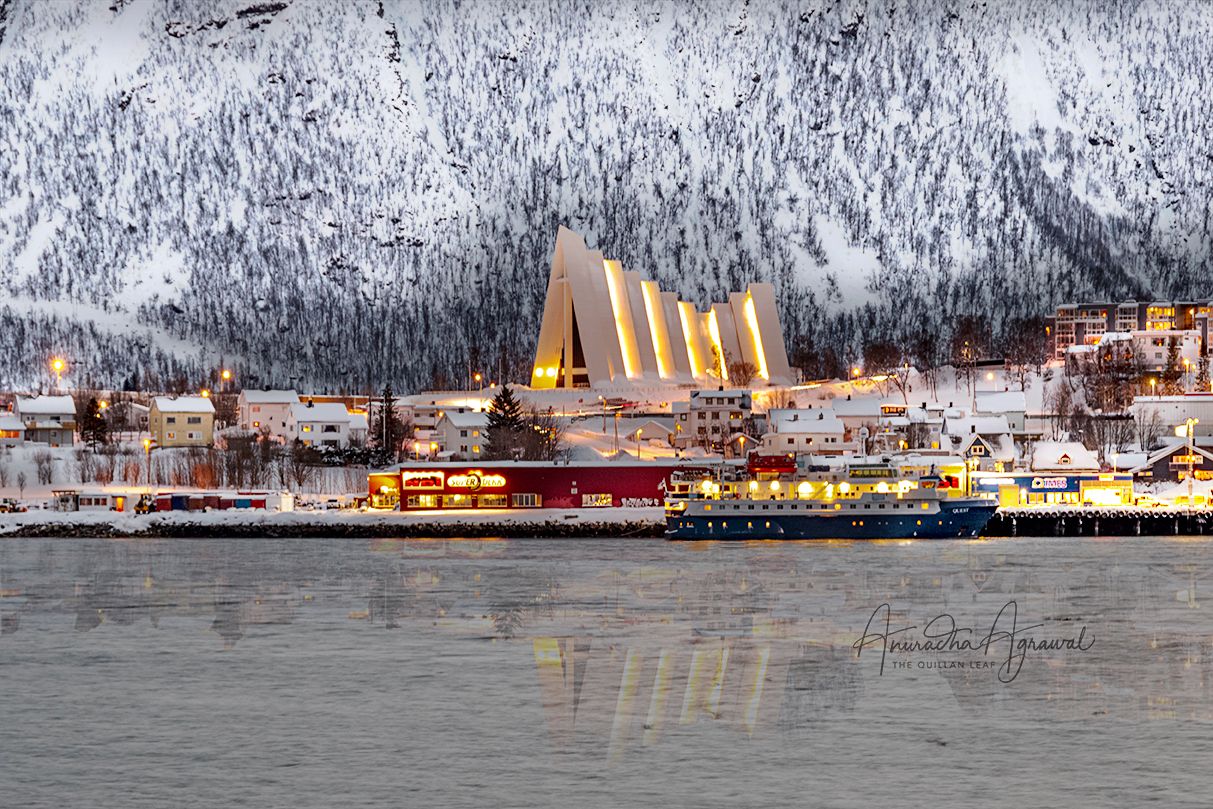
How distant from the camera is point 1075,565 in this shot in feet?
111

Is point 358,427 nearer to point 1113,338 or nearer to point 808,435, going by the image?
point 808,435

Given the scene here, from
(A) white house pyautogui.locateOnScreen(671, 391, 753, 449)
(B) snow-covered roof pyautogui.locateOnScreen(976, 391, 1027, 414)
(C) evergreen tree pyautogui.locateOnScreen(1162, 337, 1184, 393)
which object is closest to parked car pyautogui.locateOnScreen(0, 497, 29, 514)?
(A) white house pyautogui.locateOnScreen(671, 391, 753, 449)

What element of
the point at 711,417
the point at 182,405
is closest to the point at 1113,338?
the point at 711,417

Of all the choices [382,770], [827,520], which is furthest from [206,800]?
[827,520]

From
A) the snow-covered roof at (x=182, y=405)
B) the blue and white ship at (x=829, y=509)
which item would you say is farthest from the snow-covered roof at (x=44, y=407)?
the blue and white ship at (x=829, y=509)

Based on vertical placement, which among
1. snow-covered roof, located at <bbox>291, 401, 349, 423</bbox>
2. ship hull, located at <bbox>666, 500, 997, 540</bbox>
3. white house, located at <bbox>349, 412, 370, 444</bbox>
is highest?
snow-covered roof, located at <bbox>291, 401, 349, 423</bbox>

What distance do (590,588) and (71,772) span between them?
48.9ft

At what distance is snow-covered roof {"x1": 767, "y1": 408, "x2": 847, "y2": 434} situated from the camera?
6850 cm

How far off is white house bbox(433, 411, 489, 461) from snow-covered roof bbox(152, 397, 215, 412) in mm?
10875

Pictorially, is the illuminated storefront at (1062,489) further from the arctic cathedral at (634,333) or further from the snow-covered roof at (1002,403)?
the arctic cathedral at (634,333)

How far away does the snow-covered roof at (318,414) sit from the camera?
7450 centimetres

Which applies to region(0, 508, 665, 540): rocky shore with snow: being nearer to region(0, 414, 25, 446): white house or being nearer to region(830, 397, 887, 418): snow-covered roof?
region(0, 414, 25, 446): white house

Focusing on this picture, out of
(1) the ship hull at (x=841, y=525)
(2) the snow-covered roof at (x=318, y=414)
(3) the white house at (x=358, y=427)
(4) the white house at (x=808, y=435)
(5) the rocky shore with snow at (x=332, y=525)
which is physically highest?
(2) the snow-covered roof at (x=318, y=414)

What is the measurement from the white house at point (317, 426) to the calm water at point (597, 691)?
41888 millimetres
